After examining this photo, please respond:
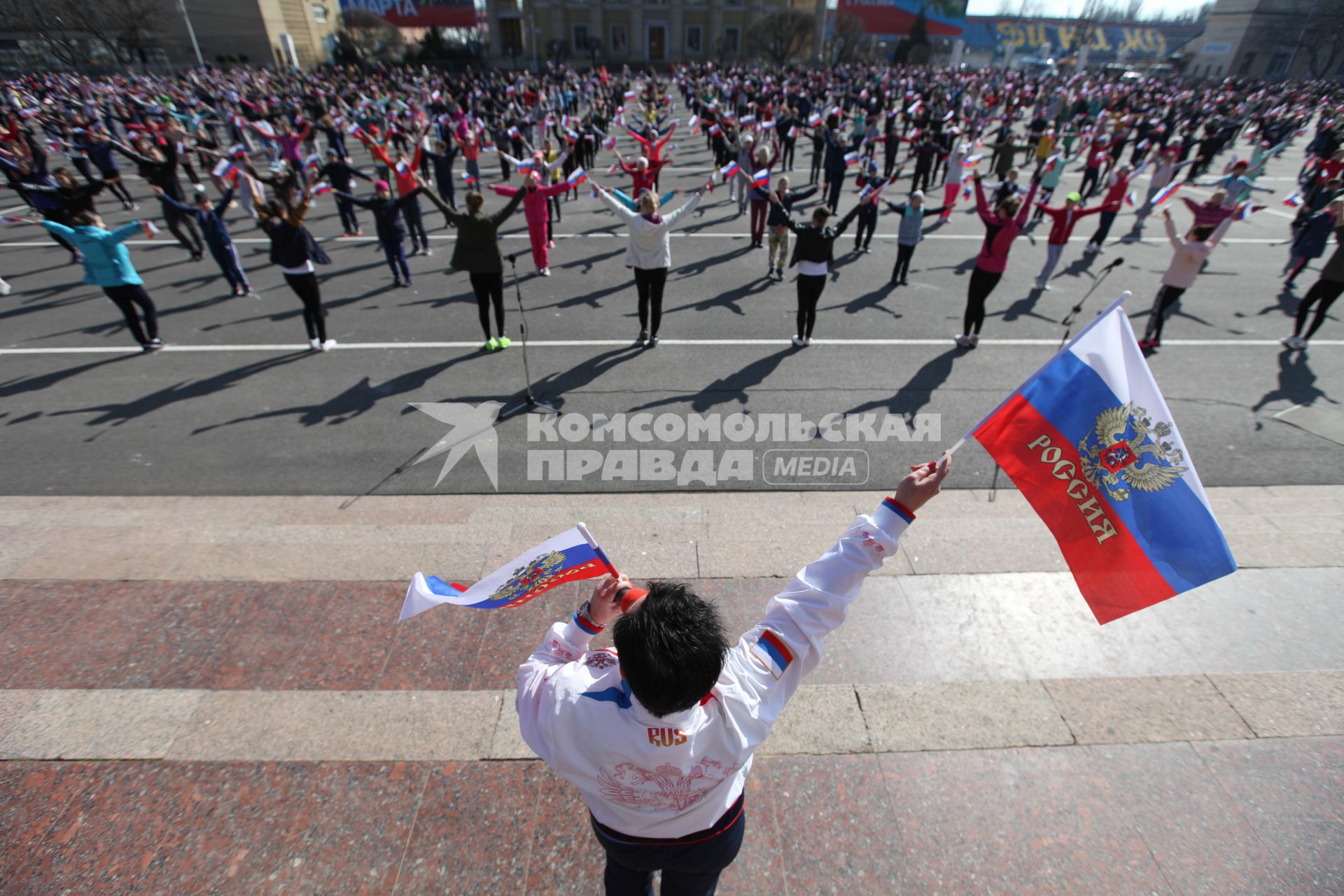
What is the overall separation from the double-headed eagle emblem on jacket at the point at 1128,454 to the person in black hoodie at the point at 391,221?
9.93m

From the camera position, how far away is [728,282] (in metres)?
11.5

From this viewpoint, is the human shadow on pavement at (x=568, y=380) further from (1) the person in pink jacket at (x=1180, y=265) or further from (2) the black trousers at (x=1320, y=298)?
(2) the black trousers at (x=1320, y=298)

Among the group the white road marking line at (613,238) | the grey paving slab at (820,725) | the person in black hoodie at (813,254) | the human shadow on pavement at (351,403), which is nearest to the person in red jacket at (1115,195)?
the white road marking line at (613,238)

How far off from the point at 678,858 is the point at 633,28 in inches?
3259

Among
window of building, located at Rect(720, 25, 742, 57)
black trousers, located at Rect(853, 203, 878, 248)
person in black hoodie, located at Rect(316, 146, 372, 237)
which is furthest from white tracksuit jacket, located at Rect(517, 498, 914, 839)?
window of building, located at Rect(720, 25, 742, 57)

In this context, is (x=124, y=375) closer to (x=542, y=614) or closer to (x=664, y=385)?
(x=664, y=385)

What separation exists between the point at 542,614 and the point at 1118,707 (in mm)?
3595

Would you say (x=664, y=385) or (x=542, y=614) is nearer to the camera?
(x=542, y=614)

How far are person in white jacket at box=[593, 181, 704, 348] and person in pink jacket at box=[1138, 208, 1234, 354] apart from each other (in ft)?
20.7

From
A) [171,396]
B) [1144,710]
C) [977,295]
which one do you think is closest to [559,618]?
[1144,710]

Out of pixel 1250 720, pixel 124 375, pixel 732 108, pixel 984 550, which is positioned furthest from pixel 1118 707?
pixel 732 108

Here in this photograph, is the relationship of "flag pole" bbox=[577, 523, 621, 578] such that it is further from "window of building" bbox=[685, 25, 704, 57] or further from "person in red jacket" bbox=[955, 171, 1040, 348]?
"window of building" bbox=[685, 25, 704, 57]

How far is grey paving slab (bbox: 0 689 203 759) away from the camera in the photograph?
336cm

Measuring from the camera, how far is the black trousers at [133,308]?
27.1 ft
